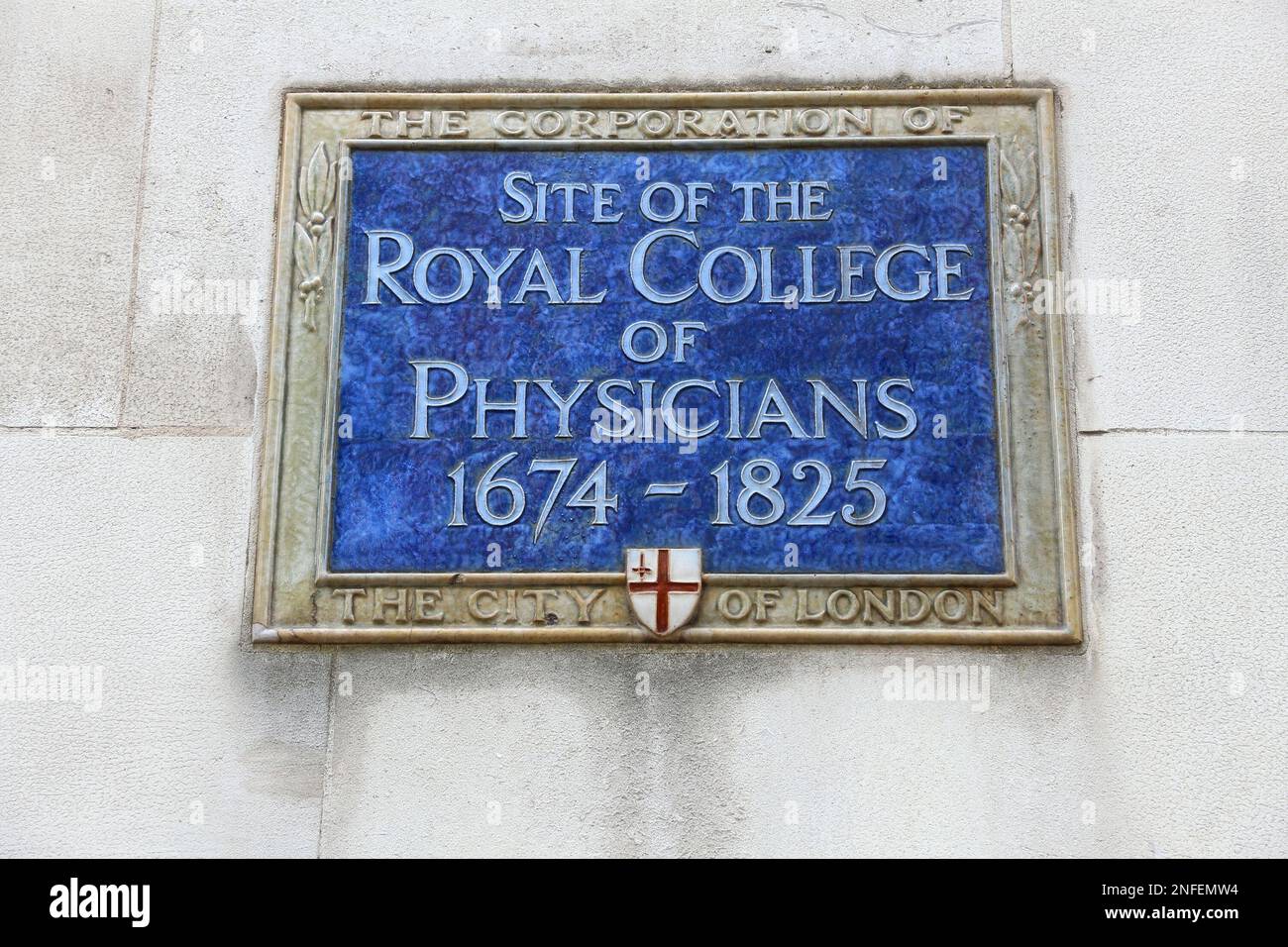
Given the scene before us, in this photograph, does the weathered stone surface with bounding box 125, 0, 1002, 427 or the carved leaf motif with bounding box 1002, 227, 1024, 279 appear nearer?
the carved leaf motif with bounding box 1002, 227, 1024, 279

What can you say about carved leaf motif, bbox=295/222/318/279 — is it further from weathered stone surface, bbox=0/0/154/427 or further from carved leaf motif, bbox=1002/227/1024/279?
carved leaf motif, bbox=1002/227/1024/279

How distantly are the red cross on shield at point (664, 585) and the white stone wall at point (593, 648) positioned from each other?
0.13m

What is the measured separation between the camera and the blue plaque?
555 cm

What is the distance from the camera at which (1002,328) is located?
18.7 ft

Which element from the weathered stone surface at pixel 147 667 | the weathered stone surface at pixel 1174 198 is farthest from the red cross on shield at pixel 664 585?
the weathered stone surface at pixel 1174 198

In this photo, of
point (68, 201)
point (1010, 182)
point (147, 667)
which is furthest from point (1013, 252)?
point (68, 201)

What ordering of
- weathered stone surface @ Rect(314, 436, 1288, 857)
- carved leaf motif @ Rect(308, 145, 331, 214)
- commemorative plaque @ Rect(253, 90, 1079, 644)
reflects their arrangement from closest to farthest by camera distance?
weathered stone surface @ Rect(314, 436, 1288, 857)
commemorative plaque @ Rect(253, 90, 1079, 644)
carved leaf motif @ Rect(308, 145, 331, 214)

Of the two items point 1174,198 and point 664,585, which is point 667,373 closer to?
point 664,585

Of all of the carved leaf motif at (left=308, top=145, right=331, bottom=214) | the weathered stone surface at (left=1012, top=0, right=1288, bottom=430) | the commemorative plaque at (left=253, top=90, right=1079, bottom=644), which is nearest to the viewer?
the commemorative plaque at (left=253, top=90, right=1079, bottom=644)

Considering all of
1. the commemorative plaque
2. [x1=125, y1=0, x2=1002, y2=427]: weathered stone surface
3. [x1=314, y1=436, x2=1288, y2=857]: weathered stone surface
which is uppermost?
[x1=125, y1=0, x2=1002, y2=427]: weathered stone surface

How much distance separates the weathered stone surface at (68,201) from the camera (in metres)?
5.78

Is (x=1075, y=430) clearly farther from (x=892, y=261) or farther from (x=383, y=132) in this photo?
(x=383, y=132)

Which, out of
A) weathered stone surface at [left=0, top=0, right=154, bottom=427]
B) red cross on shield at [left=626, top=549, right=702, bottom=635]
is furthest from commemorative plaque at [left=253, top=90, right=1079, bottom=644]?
weathered stone surface at [left=0, top=0, right=154, bottom=427]

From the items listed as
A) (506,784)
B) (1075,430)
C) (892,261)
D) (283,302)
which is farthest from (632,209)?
(506,784)
